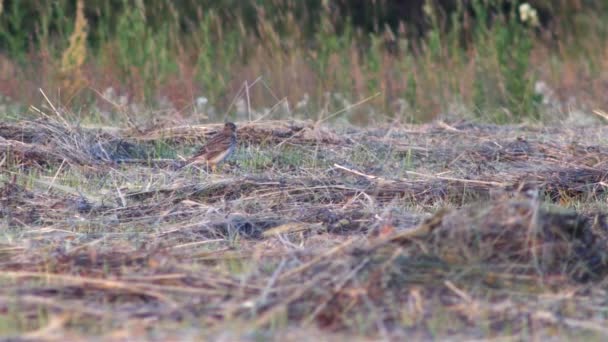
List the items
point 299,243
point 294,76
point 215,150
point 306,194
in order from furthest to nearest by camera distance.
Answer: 1. point 294,76
2. point 215,150
3. point 306,194
4. point 299,243

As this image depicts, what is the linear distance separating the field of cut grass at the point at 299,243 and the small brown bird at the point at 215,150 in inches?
4.5

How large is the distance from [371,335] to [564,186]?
129 inches

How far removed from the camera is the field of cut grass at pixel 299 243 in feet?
11.3

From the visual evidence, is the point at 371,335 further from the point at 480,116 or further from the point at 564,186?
the point at 480,116

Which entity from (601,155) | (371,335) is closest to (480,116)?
(601,155)

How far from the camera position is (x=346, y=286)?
3648 mm

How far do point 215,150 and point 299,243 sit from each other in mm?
2453

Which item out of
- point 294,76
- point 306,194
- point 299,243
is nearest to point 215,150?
point 306,194

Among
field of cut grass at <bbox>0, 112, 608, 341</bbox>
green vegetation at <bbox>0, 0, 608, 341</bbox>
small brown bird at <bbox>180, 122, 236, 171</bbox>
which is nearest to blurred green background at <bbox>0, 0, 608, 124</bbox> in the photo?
green vegetation at <bbox>0, 0, 608, 341</bbox>

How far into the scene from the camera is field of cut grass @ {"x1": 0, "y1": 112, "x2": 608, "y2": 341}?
345 cm

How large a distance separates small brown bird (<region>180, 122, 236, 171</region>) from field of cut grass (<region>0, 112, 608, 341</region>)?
4.5 inches

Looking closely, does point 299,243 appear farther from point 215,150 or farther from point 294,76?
point 294,76

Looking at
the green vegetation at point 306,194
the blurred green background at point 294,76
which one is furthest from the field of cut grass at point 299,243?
the blurred green background at point 294,76

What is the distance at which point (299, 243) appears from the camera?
4.77m
